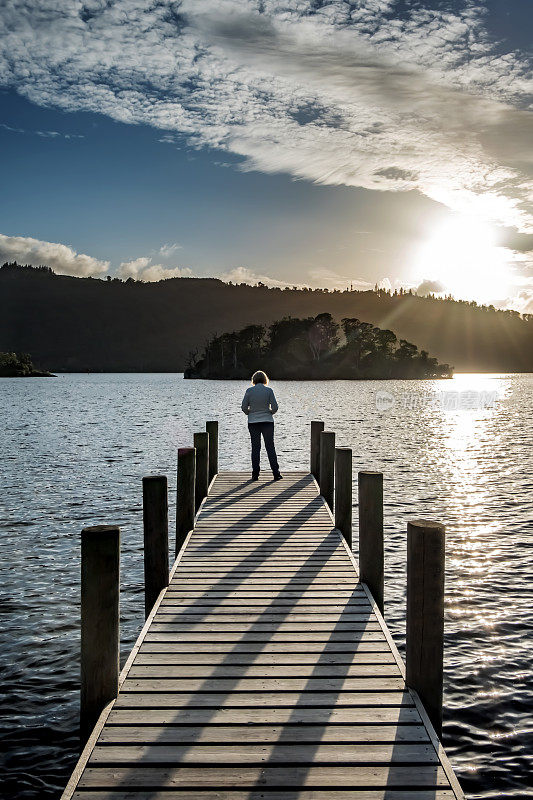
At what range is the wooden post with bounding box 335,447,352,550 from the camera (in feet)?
32.7

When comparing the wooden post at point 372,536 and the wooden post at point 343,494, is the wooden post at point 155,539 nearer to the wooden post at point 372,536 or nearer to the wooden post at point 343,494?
the wooden post at point 372,536

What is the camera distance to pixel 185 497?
9.87m

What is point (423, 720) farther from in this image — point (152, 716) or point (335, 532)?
point (335, 532)

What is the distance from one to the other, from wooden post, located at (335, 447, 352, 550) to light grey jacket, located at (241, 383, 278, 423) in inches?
105

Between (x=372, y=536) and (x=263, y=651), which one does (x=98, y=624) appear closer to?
(x=263, y=651)

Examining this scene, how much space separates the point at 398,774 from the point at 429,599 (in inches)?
55.9

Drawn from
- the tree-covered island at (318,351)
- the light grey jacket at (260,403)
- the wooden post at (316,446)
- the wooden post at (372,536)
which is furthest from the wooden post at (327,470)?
the tree-covered island at (318,351)

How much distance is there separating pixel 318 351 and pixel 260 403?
14591 cm

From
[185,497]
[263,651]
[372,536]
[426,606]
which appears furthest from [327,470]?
[426,606]

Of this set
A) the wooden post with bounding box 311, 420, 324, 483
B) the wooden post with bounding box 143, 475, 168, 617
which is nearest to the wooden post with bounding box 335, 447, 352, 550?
the wooden post with bounding box 143, 475, 168, 617

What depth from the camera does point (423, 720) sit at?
173 inches

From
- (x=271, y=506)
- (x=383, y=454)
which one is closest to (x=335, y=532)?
(x=271, y=506)

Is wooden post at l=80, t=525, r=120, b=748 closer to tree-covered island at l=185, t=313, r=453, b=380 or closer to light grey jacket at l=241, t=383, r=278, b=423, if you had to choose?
light grey jacket at l=241, t=383, r=278, b=423

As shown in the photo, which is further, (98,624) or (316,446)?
(316,446)
